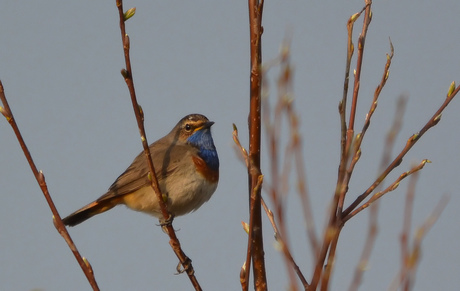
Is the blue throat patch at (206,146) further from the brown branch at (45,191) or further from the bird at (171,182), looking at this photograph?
the brown branch at (45,191)

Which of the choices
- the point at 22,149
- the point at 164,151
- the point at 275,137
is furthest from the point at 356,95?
the point at 164,151

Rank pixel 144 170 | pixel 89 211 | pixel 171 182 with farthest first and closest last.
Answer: pixel 144 170
pixel 89 211
pixel 171 182

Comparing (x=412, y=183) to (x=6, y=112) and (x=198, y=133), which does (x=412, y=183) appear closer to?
(x=6, y=112)

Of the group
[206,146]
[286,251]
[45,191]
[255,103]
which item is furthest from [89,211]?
[286,251]

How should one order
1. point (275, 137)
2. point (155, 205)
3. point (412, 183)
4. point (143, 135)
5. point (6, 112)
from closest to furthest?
point (275, 137), point (412, 183), point (6, 112), point (143, 135), point (155, 205)

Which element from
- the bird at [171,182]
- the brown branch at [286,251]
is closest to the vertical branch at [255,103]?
the brown branch at [286,251]

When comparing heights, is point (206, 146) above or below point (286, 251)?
above

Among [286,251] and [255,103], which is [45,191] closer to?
[255,103]
